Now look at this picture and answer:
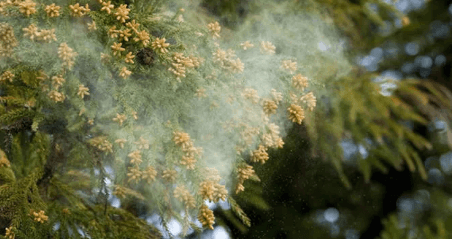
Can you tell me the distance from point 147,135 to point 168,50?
0.19 meters

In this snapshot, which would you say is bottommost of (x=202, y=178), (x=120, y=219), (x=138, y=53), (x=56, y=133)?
(x=120, y=219)

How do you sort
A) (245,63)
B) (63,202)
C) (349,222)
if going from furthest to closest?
(349,222)
(63,202)
(245,63)

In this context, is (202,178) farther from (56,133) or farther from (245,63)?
(56,133)

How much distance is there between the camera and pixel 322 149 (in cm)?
184

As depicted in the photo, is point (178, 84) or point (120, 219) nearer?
point (178, 84)

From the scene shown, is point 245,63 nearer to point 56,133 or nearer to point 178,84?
point 178,84

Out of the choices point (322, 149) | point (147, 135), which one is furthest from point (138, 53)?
point (322, 149)

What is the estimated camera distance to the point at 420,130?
223cm

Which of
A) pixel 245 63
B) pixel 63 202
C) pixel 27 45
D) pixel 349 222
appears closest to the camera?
pixel 27 45

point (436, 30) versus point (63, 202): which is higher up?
point (436, 30)

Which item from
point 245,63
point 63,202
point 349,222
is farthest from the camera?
point 349,222

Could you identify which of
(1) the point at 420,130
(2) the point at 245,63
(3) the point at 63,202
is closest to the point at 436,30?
(1) the point at 420,130

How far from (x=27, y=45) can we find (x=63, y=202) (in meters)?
0.69

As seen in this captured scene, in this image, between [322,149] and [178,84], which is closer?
[178,84]
